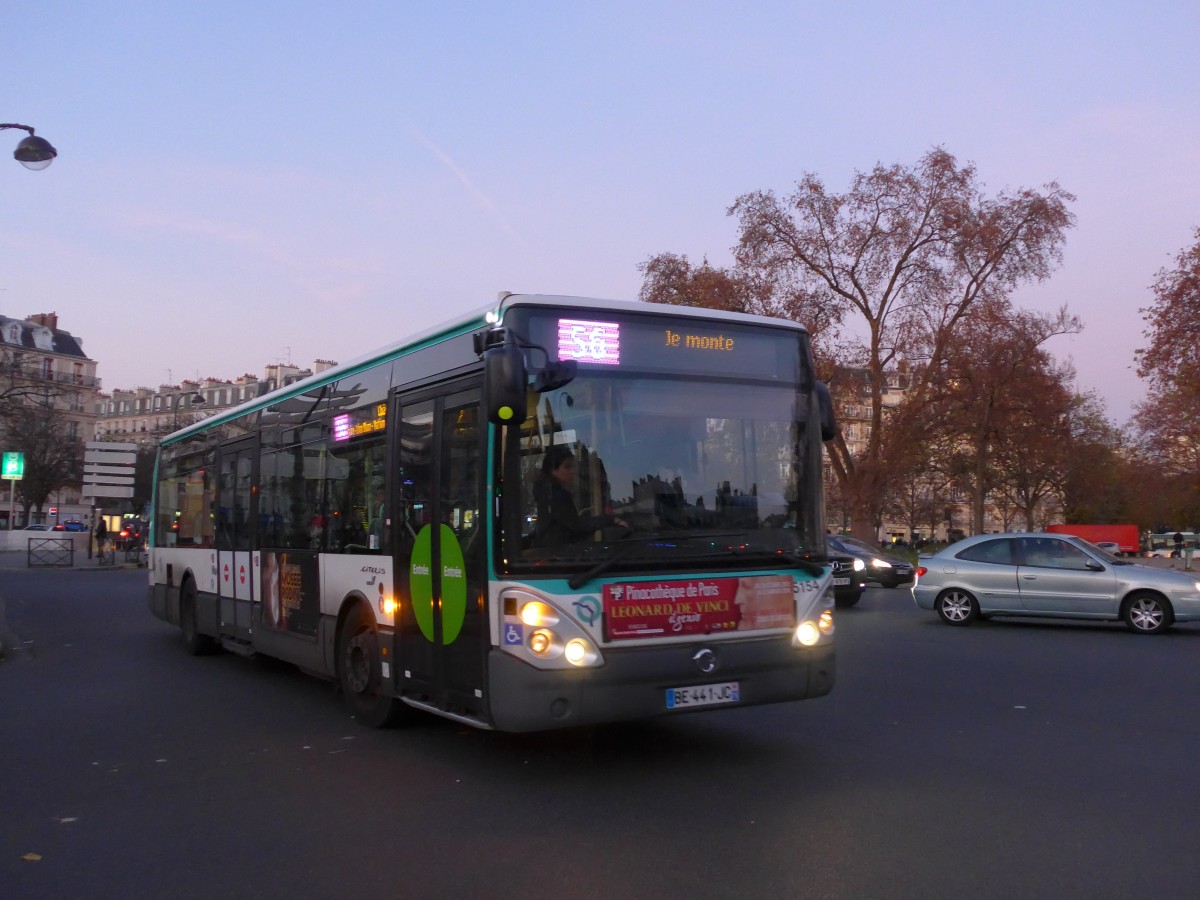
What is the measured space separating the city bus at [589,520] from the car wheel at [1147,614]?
35.8 ft

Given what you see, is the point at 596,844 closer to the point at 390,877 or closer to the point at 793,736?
the point at 390,877

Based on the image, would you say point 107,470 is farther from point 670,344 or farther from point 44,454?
point 670,344

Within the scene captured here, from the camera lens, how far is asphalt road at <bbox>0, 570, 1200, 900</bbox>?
518 cm

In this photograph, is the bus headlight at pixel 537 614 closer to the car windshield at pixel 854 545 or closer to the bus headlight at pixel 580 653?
the bus headlight at pixel 580 653

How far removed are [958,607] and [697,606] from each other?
12.1 meters

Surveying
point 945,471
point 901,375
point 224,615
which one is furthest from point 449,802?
point 945,471

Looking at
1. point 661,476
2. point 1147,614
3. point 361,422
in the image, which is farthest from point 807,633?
point 1147,614

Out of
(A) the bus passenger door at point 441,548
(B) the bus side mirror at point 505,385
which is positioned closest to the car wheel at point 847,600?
(A) the bus passenger door at point 441,548

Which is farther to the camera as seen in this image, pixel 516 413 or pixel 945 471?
pixel 945 471

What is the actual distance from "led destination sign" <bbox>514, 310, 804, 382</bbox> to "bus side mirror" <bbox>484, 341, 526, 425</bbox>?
1.72 feet

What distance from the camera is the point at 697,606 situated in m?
7.16

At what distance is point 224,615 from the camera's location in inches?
507

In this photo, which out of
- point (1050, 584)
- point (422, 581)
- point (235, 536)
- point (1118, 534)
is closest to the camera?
point (422, 581)

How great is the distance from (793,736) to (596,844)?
319cm
